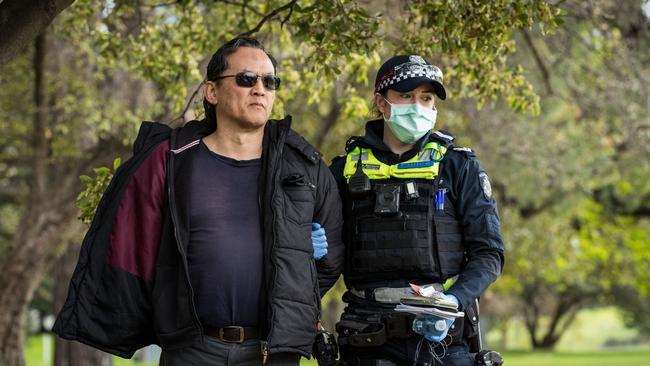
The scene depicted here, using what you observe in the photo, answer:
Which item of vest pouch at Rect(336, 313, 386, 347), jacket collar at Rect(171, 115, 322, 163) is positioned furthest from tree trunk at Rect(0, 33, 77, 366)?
vest pouch at Rect(336, 313, 386, 347)

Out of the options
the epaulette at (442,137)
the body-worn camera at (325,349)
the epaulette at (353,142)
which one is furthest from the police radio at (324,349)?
the epaulette at (442,137)

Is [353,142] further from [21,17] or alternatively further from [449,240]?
[21,17]

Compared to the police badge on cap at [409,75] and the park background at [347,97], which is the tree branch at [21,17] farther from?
the police badge on cap at [409,75]

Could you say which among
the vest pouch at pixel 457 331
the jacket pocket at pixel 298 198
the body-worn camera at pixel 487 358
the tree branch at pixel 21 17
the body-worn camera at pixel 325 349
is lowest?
the body-worn camera at pixel 487 358

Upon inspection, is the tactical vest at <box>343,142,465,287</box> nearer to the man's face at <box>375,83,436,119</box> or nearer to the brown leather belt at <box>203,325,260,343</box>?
the man's face at <box>375,83,436,119</box>

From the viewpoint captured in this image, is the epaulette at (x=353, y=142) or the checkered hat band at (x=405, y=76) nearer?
the checkered hat band at (x=405, y=76)

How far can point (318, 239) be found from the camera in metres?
4.69

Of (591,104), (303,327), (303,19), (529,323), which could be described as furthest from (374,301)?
(529,323)

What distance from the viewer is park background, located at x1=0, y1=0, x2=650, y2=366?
6.58m

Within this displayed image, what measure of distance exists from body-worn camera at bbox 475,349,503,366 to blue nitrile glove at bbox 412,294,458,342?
0.28 meters

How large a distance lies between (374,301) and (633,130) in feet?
31.7

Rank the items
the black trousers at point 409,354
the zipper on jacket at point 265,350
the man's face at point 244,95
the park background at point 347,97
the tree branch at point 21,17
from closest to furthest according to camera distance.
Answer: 1. the zipper on jacket at point 265,350
2. the man's face at point 244,95
3. the black trousers at point 409,354
4. the tree branch at point 21,17
5. the park background at point 347,97

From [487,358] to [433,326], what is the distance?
386mm

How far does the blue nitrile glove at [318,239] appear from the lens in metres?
4.68
